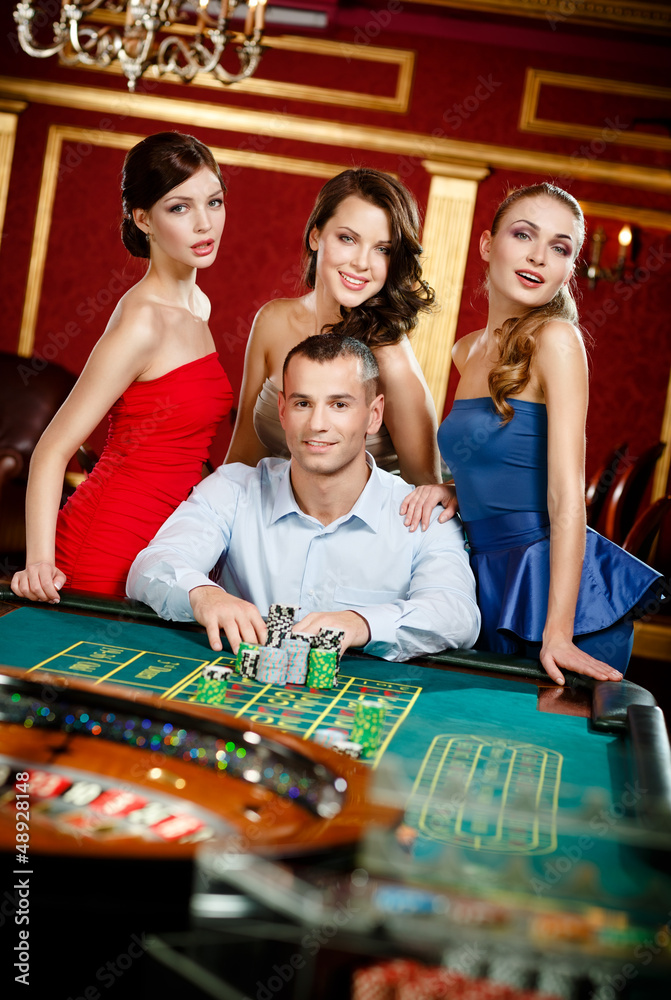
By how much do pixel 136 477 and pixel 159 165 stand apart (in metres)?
0.78

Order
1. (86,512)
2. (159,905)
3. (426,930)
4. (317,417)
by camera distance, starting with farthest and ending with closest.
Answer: (86,512), (317,417), (159,905), (426,930)

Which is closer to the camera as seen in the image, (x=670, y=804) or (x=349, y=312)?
(x=670, y=804)

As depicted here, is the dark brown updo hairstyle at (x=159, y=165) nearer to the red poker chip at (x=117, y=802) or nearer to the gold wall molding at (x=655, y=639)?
the red poker chip at (x=117, y=802)

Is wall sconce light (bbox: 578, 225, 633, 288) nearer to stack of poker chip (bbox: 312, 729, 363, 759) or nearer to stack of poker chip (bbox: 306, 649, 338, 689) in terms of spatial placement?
stack of poker chip (bbox: 306, 649, 338, 689)

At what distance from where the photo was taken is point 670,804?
1.15 m

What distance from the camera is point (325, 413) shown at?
218 centimetres

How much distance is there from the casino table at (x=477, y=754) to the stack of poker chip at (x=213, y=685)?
0.7 inches

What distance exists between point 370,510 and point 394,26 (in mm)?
4896

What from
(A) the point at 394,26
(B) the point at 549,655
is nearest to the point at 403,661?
(B) the point at 549,655

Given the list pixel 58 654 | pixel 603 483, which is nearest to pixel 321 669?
pixel 58 654

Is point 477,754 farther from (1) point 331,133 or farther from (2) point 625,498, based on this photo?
(1) point 331,133

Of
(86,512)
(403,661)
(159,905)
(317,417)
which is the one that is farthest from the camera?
(86,512)

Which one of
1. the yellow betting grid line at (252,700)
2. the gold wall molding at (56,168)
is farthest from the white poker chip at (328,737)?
the gold wall molding at (56,168)

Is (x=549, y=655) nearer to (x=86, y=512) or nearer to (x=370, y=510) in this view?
(x=370, y=510)
